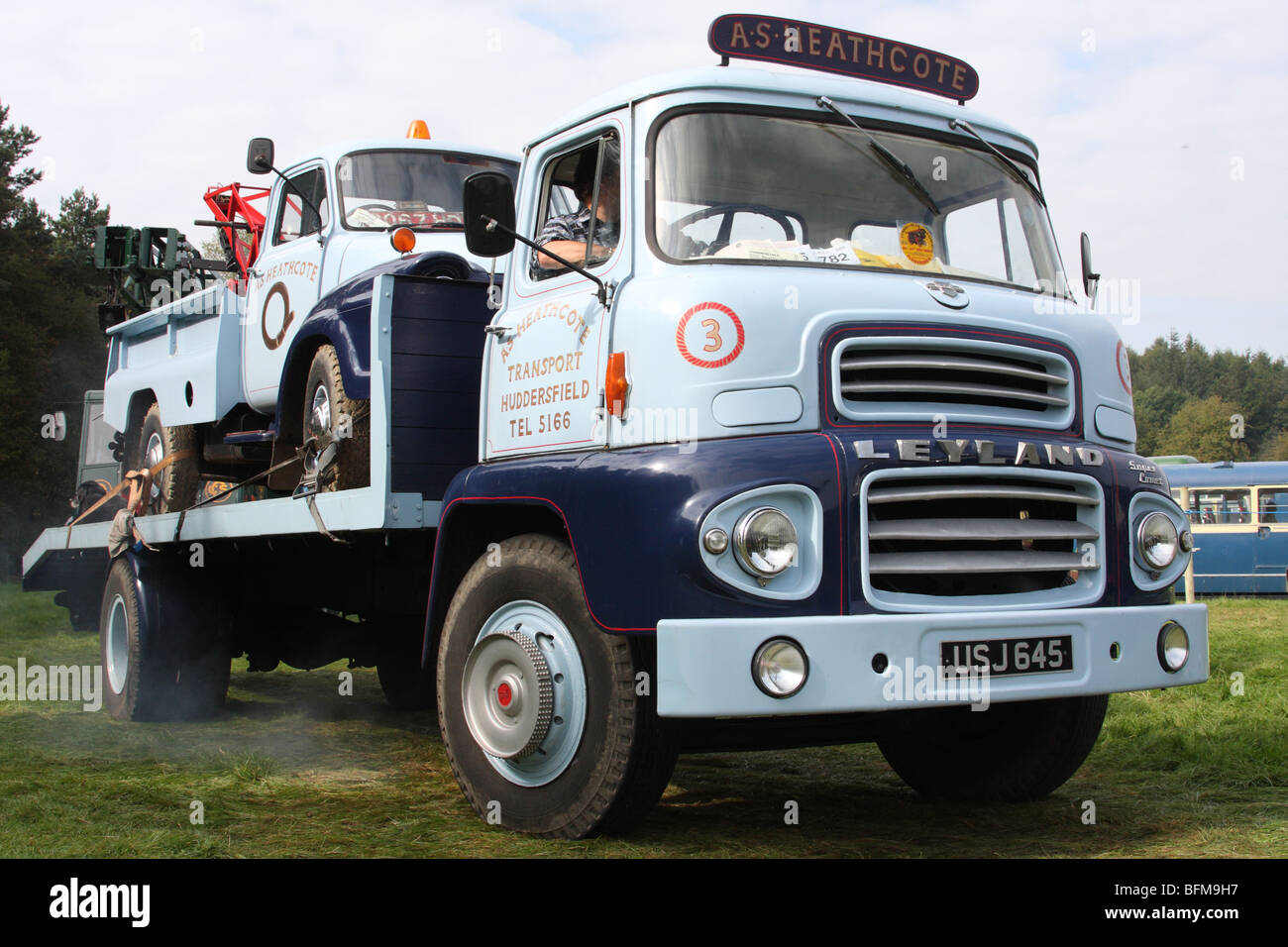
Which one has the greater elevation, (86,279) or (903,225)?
(86,279)

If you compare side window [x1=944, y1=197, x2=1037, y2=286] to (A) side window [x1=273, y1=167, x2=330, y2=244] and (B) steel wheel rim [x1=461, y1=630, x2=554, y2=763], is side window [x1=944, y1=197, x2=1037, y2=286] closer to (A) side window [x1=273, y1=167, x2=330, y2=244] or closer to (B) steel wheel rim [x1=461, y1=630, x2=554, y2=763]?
(B) steel wheel rim [x1=461, y1=630, x2=554, y2=763]

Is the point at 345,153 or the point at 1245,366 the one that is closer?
the point at 345,153

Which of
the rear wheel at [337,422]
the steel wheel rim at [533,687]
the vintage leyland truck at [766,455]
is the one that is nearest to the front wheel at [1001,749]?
the vintage leyland truck at [766,455]

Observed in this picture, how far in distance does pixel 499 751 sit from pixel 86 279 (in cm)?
5485

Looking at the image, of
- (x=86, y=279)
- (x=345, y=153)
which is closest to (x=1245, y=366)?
(x=86, y=279)

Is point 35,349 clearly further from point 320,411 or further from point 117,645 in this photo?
point 320,411

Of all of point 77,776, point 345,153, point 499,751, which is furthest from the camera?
point 345,153

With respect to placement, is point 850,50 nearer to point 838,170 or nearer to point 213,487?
point 838,170

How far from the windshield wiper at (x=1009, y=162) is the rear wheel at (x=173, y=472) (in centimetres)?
553

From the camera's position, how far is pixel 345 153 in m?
7.85

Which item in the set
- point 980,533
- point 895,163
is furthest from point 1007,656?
point 895,163

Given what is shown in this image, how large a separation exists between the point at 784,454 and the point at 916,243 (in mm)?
1412

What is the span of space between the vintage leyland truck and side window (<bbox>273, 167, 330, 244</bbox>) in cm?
231

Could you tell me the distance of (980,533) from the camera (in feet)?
14.1
